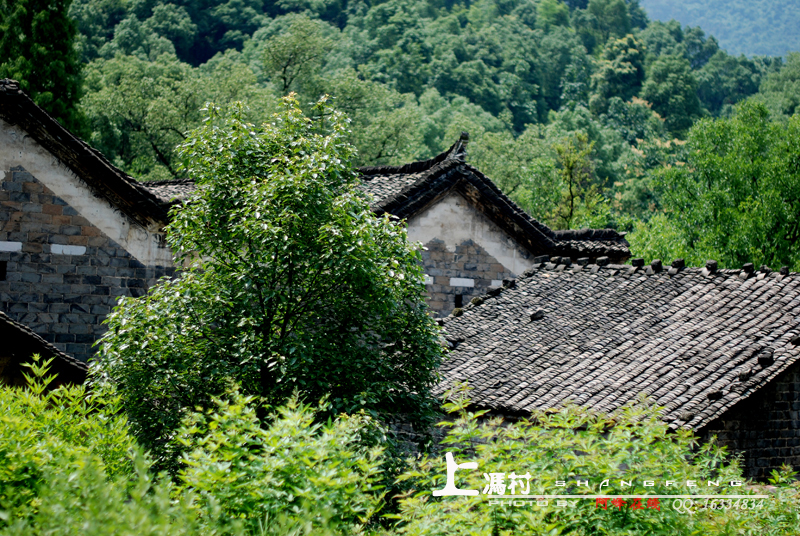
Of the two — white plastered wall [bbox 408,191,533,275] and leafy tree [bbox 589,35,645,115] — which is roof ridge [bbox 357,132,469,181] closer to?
white plastered wall [bbox 408,191,533,275]

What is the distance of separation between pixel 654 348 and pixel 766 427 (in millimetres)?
2407

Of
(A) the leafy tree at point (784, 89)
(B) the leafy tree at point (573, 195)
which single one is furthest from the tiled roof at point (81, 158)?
(A) the leafy tree at point (784, 89)

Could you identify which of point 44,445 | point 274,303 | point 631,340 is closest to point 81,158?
point 274,303

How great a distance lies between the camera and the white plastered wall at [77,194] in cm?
1565

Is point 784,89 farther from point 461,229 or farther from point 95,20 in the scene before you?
point 461,229

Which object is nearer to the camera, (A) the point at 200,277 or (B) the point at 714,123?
(A) the point at 200,277

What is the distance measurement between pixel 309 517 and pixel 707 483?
327 centimetres

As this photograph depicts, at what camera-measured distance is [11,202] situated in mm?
15609

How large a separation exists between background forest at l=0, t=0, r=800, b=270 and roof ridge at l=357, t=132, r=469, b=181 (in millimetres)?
6030

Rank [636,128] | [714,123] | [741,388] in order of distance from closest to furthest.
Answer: [741,388], [714,123], [636,128]

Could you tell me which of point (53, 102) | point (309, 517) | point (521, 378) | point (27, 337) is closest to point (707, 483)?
point (309, 517)

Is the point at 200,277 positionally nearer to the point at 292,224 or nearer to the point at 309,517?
the point at 292,224

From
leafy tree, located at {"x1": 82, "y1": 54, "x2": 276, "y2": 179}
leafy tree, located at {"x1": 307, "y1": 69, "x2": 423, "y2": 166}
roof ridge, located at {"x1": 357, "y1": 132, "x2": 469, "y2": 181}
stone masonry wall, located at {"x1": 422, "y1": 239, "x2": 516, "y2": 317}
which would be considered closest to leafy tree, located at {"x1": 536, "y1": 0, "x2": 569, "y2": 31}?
leafy tree, located at {"x1": 307, "y1": 69, "x2": 423, "y2": 166}

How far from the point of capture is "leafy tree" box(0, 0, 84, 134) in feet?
87.7
